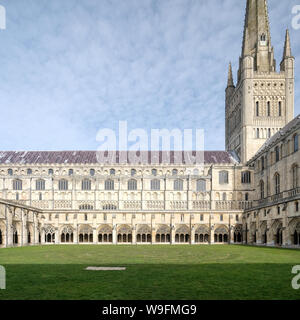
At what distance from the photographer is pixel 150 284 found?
11234 millimetres

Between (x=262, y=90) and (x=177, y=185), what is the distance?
2691 cm

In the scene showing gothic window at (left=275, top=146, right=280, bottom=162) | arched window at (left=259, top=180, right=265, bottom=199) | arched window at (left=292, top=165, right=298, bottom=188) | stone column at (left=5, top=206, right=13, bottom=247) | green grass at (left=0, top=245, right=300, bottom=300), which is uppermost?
gothic window at (left=275, top=146, right=280, bottom=162)

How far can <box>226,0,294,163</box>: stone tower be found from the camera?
2343 inches

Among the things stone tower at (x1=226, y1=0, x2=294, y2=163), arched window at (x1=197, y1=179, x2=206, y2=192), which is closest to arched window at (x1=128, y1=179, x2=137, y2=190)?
arched window at (x1=197, y1=179, x2=206, y2=192)

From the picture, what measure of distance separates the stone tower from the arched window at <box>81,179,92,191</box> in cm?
3224

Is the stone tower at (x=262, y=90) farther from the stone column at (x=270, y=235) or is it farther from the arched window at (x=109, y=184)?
the arched window at (x=109, y=184)

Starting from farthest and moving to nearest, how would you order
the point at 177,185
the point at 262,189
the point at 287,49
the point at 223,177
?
1. the point at 287,49
2. the point at 177,185
3. the point at 223,177
4. the point at 262,189

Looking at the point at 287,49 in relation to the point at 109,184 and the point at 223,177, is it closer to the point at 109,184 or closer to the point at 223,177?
the point at 223,177

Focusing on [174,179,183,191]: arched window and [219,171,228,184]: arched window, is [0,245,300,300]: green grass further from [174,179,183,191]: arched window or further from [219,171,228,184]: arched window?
[219,171,228,184]: arched window

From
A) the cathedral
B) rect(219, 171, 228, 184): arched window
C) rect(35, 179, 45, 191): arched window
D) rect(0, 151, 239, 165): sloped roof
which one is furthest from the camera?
rect(0, 151, 239, 165): sloped roof

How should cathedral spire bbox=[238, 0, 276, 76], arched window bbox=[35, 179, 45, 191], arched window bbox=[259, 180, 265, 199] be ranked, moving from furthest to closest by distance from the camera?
cathedral spire bbox=[238, 0, 276, 76] < arched window bbox=[35, 179, 45, 191] < arched window bbox=[259, 180, 265, 199]

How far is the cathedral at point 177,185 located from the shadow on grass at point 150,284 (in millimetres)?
33742

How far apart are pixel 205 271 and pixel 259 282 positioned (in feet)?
10.8

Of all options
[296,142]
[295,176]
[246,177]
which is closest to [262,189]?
[246,177]
